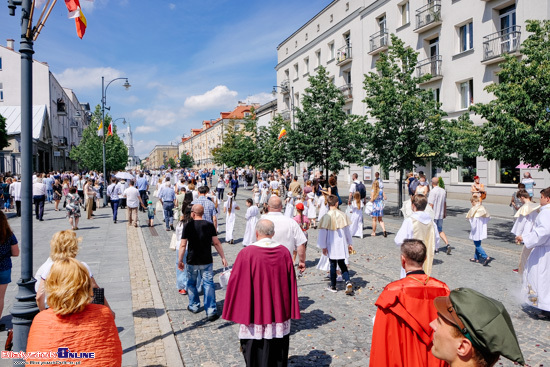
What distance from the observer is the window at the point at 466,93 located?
22.9 meters

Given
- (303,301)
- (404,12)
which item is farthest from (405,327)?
(404,12)

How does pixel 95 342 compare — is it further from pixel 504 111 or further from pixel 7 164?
pixel 7 164

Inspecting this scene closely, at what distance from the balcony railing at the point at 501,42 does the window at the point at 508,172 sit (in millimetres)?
5560

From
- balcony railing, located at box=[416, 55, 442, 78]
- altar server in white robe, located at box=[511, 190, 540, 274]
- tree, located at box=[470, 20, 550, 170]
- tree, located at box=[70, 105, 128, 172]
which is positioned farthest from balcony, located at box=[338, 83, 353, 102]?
altar server in white robe, located at box=[511, 190, 540, 274]

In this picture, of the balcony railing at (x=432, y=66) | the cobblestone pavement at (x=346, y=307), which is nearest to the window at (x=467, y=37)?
the balcony railing at (x=432, y=66)

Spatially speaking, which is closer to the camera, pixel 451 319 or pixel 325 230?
pixel 451 319

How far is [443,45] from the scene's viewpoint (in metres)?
24.2

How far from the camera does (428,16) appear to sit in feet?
81.1

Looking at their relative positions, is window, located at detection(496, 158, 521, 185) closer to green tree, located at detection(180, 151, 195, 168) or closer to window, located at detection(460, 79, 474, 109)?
window, located at detection(460, 79, 474, 109)

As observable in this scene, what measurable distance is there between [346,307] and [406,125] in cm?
1228

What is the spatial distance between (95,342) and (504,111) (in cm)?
1194

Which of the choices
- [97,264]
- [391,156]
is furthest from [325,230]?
[391,156]

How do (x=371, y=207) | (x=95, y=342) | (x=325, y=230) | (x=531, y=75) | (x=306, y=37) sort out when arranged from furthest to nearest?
(x=306, y=37)
(x=371, y=207)
(x=531, y=75)
(x=325, y=230)
(x=95, y=342)

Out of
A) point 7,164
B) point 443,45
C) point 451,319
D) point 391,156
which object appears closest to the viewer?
point 451,319
